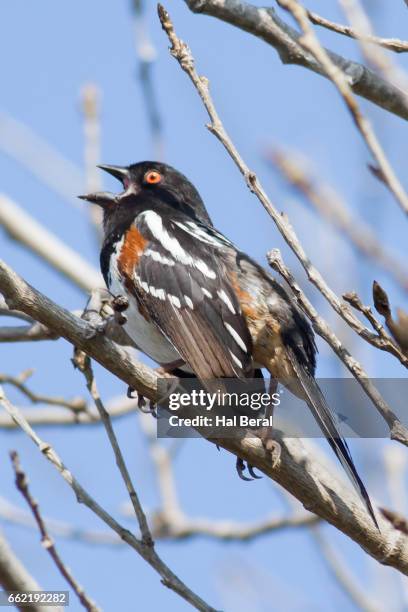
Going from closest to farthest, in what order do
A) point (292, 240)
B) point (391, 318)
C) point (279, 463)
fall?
1. point (391, 318)
2. point (292, 240)
3. point (279, 463)

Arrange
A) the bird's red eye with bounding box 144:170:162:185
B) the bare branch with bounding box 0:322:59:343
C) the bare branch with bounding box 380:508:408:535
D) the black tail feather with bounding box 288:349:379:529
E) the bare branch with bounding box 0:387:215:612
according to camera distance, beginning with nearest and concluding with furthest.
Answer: the bare branch with bounding box 380:508:408:535, the bare branch with bounding box 0:387:215:612, the black tail feather with bounding box 288:349:379:529, the bare branch with bounding box 0:322:59:343, the bird's red eye with bounding box 144:170:162:185

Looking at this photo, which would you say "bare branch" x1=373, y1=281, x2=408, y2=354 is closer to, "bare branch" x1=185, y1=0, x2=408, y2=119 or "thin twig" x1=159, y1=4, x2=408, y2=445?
"thin twig" x1=159, y1=4, x2=408, y2=445

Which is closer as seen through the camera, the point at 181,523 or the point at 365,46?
the point at 365,46

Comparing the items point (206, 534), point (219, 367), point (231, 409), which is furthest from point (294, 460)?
point (206, 534)

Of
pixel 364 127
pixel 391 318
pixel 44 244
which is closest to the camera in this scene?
pixel 364 127

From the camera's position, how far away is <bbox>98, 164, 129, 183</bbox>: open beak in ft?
18.4

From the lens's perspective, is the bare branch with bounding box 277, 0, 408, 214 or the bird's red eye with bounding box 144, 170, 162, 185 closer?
the bare branch with bounding box 277, 0, 408, 214

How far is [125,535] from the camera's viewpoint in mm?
2912

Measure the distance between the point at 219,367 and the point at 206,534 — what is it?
167 centimetres

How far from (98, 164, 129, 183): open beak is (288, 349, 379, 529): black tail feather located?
1.91 metres

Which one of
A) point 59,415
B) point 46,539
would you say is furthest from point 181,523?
point 46,539

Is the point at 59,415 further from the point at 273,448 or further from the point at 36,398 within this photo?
the point at 273,448

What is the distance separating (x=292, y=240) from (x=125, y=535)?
1.05 metres

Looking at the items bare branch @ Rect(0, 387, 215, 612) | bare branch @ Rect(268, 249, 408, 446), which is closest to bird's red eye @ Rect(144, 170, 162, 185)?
bare branch @ Rect(0, 387, 215, 612)
